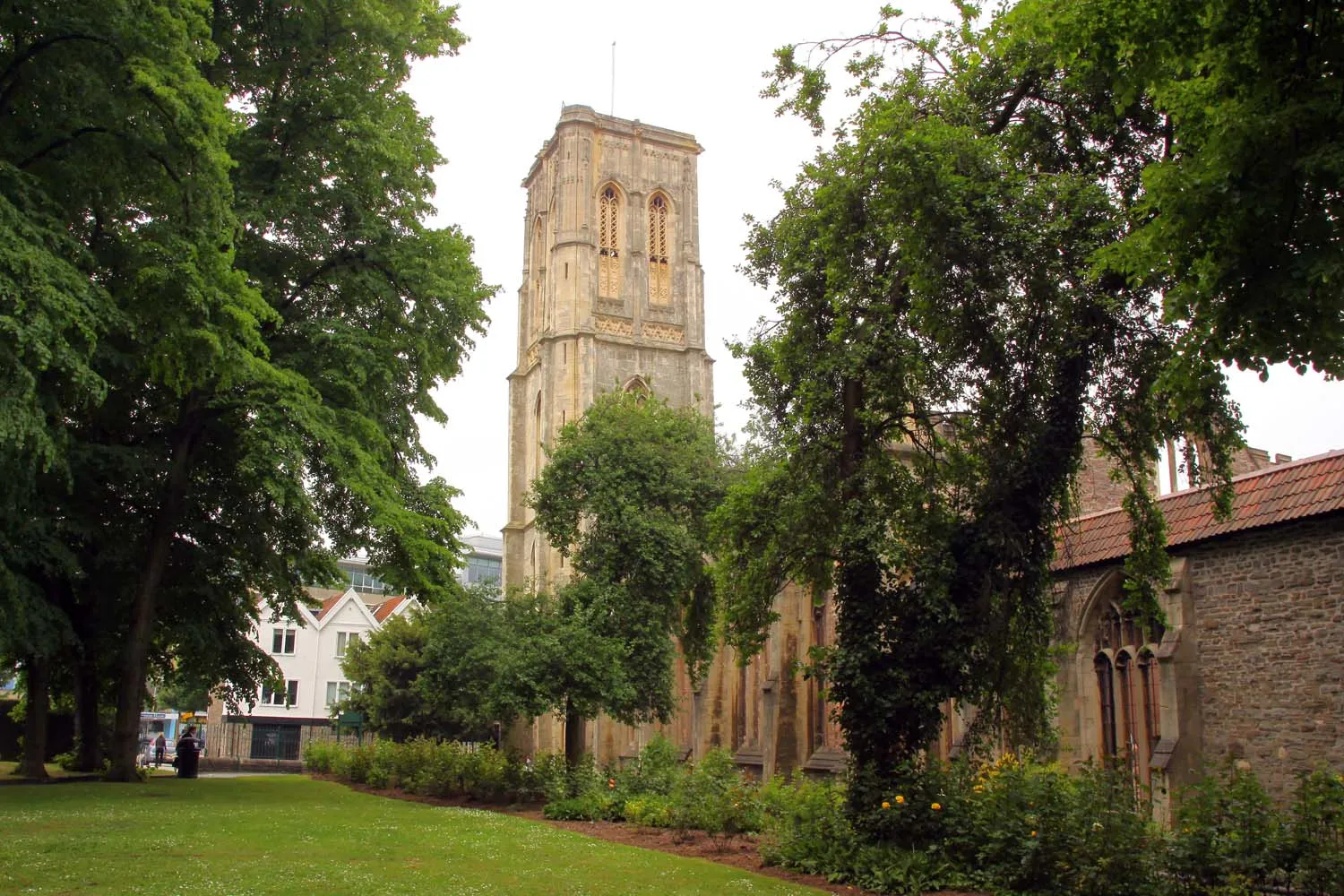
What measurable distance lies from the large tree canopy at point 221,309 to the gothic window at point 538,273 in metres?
36.0

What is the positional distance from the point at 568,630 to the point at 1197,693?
12877mm

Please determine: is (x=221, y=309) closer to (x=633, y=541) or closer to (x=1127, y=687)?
(x=633, y=541)

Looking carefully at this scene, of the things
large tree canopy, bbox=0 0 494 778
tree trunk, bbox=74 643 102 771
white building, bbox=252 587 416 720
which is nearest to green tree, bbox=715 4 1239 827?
large tree canopy, bbox=0 0 494 778

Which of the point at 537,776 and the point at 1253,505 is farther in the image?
the point at 537,776

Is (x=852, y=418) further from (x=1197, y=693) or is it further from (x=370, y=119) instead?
(x=370, y=119)

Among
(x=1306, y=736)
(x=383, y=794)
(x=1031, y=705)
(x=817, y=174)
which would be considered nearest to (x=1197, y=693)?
(x=1306, y=736)

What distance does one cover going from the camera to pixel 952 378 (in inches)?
554

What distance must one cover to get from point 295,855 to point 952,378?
9.44 meters

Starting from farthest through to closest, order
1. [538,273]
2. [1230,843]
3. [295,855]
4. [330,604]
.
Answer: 1. [330,604]
2. [538,273]
3. [295,855]
4. [1230,843]

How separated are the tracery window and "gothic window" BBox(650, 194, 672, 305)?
3901 cm

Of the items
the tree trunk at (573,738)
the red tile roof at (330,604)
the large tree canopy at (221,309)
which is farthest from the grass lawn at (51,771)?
the red tile roof at (330,604)

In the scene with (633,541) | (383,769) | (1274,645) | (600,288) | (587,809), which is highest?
(600,288)

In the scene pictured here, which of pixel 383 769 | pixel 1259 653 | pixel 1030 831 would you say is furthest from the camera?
pixel 383 769

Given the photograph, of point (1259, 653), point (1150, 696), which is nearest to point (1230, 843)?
point (1259, 653)
